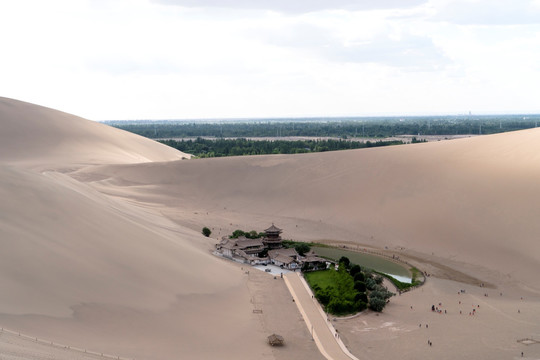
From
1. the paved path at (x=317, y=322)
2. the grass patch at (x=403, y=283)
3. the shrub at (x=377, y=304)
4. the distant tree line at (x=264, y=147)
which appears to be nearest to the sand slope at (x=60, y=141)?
the distant tree line at (x=264, y=147)

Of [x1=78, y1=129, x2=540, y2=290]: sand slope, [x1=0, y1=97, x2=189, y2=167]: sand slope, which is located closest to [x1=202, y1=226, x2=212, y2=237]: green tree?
[x1=78, y1=129, x2=540, y2=290]: sand slope

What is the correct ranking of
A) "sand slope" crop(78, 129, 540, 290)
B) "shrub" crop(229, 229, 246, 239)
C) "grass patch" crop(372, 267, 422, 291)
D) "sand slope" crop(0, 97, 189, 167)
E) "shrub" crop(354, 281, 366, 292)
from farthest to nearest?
1. "sand slope" crop(0, 97, 189, 167)
2. "shrub" crop(229, 229, 246, 239)
3. "sand slope" crop(78, 129, 540, 290)
4. "grass patch" crop(372, 267, 422, 291)
5. "shrub" crop(354, 281, 366, 292)

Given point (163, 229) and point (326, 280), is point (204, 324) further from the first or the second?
point (163, 229)

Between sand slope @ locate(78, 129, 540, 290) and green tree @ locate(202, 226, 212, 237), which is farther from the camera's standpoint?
green tree @ locate(202, 226, 212, 237)

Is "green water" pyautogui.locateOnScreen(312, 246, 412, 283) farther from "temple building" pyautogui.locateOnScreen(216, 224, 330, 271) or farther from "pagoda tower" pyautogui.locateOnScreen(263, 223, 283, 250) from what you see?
"pagoda tower" pyautogui.locateOnScreen(263, 223, 283, 250)

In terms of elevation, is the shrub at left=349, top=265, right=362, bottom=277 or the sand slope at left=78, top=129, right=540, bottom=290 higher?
the sand slope at left=78, top=129, right=540, bottom=290

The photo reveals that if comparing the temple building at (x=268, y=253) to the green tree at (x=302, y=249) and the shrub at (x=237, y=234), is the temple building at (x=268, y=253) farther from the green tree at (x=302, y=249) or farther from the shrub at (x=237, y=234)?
the shrub at (x=237, y=234)

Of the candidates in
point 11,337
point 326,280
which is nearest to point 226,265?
point 326,280
